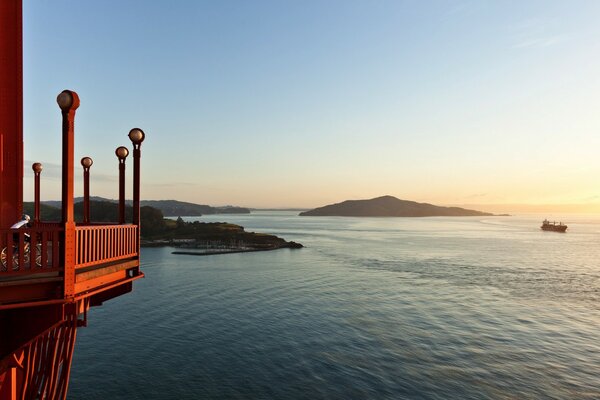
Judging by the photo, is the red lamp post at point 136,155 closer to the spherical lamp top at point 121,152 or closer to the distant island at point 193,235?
the spherical lamp top at point 121,152

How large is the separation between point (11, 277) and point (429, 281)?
198 ft

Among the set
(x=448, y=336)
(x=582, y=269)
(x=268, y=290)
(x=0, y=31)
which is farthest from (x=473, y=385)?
(x=582, y=269)

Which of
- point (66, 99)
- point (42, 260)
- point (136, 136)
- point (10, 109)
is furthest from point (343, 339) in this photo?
point (66, 99)

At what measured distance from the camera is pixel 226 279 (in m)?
61.9

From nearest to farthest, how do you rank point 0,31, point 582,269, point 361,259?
1. point 0,31
2. point 582,269
3. point 361,259

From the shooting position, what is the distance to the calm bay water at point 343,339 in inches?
925

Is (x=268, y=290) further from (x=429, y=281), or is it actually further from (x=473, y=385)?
(x=473, y=385)

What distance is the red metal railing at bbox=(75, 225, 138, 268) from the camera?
8594 millimetres

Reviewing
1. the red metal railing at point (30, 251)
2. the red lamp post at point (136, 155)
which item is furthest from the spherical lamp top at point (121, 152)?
the red metal railing at point (30, 251)

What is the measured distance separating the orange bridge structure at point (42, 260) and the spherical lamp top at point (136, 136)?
0.03m

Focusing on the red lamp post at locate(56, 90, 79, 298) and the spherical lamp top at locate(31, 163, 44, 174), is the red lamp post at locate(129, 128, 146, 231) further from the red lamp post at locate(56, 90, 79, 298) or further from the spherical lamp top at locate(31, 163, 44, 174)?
the spherical lamp top at locate(31, 163, 44, 174)

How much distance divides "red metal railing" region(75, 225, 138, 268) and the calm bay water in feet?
47.0

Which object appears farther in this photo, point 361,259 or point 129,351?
point 361,259

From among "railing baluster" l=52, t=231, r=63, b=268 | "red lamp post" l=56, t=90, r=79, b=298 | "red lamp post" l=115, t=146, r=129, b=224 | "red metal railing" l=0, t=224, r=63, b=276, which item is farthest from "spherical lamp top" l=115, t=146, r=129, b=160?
"railing baluster" l=52, t=231, r=63, b=268
